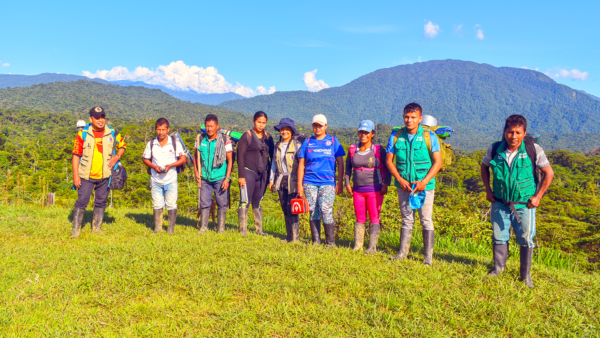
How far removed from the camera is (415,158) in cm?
430

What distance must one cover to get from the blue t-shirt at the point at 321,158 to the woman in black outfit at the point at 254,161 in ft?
3.16

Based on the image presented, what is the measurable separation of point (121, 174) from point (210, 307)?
12.1ft

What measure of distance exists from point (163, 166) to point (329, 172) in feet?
9.11

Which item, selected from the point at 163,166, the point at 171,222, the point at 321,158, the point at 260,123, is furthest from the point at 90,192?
the point at 321,158

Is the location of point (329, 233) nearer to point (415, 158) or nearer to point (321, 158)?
point (321, 158)

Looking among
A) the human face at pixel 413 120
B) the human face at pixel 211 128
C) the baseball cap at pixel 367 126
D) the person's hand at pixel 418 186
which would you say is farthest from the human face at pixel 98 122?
the person's hand at pixel 418 186

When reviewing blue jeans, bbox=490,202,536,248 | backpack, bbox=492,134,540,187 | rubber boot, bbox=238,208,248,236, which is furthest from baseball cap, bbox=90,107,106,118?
backpack, bbox=492,134,540,187

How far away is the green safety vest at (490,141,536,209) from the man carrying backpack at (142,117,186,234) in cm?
466

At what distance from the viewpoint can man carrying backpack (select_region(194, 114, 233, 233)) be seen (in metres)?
5.78

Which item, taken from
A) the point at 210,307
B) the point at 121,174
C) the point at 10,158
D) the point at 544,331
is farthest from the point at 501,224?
the point at 10,158

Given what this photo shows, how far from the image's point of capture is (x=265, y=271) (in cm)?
394

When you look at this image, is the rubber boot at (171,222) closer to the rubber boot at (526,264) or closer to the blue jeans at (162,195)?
the blue jeans at (162,195)

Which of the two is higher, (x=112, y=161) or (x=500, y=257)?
(x=112, y=161)

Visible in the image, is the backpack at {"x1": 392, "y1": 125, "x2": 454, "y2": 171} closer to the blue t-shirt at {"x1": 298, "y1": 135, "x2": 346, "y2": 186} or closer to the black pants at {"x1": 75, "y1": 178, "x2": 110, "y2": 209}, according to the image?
the blue t-shirt at {"x1": 298, "y1": 135, "x2": 346, "y2": 186}
